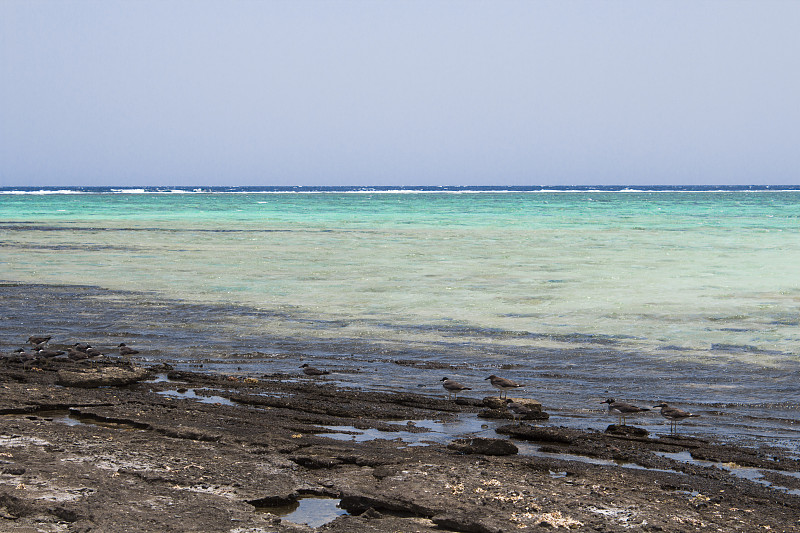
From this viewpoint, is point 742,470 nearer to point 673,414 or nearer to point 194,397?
point 673,414

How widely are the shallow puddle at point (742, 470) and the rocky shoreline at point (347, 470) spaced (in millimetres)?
20

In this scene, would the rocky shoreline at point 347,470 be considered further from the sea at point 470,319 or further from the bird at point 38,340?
the bird at point 38,340

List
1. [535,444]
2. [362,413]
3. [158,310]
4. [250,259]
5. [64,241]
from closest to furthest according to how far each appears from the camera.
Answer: [535,444]
[362,413]
[158,310]
[250,259]
[64,241]

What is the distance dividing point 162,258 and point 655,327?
1887 centimetres

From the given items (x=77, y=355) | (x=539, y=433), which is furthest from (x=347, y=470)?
(x=77, y=355)

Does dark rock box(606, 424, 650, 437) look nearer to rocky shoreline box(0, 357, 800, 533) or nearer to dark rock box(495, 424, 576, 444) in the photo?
rocky shoreline box(0, 357, 800, 533)

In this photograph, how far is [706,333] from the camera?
14.0 meters

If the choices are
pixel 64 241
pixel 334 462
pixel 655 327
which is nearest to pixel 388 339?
pixel 655 327

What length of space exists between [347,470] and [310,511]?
2.61 ft

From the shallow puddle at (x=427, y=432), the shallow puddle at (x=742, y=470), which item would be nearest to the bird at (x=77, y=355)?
the shallow puddle at (x=427, y=432)

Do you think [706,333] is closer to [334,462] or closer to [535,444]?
[535,444]

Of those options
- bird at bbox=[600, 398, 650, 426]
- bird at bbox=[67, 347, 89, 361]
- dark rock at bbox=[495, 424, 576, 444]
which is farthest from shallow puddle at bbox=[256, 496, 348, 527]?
bird at bbox=[67, 347, 89, 361]

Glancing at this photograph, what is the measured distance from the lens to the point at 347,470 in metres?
6.32

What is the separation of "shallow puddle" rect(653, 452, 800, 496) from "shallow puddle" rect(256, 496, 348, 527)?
10.2 feet
